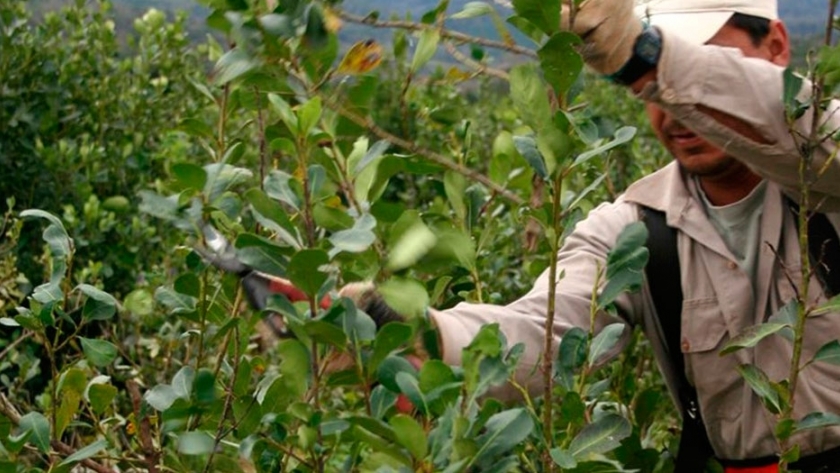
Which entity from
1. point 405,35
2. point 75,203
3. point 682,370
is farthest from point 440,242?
point 75,203

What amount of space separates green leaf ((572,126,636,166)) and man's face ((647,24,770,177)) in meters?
0.73

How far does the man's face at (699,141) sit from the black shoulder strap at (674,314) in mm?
126

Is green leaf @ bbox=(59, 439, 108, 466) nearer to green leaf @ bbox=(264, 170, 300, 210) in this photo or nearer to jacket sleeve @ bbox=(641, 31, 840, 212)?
green leaf @ bbox=(264, 170, 300, 210)

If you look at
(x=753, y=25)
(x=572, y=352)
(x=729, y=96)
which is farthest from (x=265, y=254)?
(x=753, y=25)

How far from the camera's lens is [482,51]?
1.76 metres

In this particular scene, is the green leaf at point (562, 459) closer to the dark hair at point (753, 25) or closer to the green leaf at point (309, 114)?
the green leaf at point (309, 114)

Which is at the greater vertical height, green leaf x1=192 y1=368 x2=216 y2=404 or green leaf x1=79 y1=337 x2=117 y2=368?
green leaf x1=192 y1=368 x2=216 y2=404

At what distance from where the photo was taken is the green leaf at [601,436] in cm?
160

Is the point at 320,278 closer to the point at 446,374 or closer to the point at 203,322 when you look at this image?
the point at 446,374

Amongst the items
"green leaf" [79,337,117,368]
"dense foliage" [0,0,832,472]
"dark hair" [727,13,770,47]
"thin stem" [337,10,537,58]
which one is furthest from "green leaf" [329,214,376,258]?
"dark hair" [727,13,770,47]

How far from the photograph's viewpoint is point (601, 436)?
5.28 ft

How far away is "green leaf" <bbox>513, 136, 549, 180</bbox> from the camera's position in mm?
1469

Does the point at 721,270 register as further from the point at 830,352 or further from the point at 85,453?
the point at 85,453

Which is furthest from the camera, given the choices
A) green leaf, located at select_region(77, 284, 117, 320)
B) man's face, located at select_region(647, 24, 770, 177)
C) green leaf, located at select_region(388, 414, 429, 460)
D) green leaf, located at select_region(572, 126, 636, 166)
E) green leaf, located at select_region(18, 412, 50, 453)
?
man's face, located at select_region(647, 24, 770, 177)
